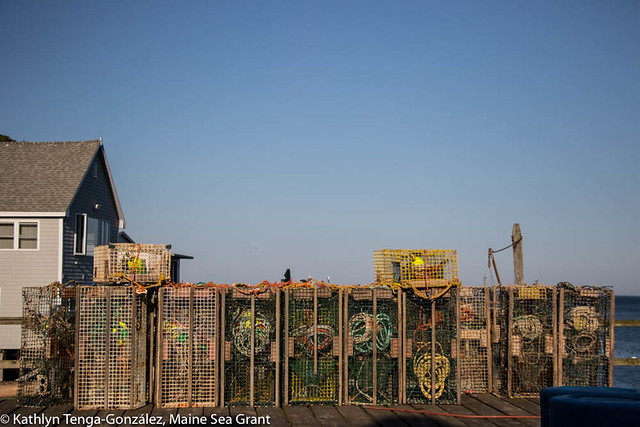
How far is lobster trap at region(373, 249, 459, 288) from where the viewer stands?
10.2 m

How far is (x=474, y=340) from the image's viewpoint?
35.0 ft

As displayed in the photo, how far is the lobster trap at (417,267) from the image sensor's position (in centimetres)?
1022

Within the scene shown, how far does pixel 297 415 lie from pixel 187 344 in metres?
1.97

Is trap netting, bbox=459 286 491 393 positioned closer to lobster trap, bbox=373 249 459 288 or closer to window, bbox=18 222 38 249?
lobster trap, bbox=373 249 459 288

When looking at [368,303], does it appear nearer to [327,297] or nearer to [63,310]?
[327,297]

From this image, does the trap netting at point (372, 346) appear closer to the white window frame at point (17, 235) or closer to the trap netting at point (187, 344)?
the trap netting at point (187, 344)

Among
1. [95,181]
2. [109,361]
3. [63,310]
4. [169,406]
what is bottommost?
[169,406]

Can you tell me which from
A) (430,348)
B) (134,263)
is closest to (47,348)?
(134,263)

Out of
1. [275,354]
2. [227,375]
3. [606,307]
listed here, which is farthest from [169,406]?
[606,307]

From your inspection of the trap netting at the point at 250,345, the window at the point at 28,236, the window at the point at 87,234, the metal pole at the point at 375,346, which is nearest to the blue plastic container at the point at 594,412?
the metal pole at the point at 375,346

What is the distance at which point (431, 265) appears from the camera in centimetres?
1038

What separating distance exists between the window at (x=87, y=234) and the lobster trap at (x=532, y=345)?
19678 mm

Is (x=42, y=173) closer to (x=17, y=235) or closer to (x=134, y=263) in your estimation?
(x=17, y=235)

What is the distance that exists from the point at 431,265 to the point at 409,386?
6.37 ft
